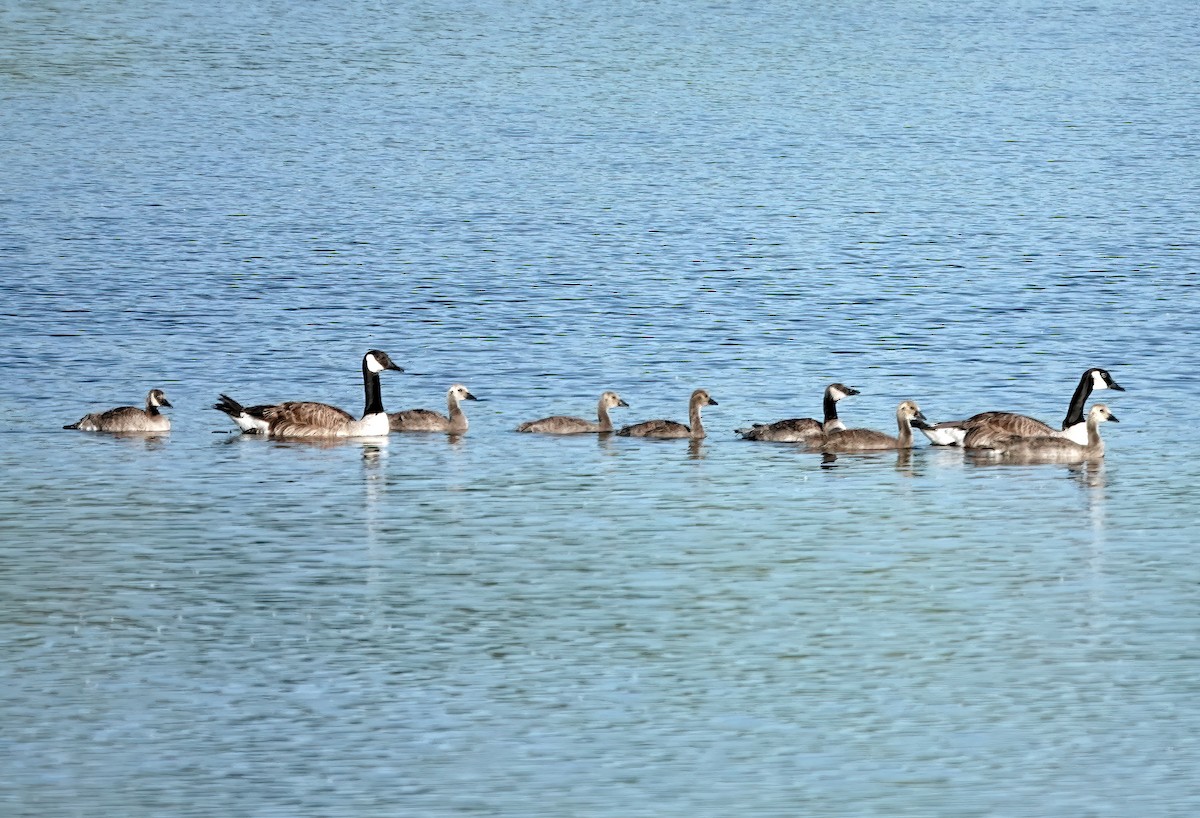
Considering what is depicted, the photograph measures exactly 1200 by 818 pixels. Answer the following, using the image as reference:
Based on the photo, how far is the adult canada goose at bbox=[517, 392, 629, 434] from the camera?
96.5ft

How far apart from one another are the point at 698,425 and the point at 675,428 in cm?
31

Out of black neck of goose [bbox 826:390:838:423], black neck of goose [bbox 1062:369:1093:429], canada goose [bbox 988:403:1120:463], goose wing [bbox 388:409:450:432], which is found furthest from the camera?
goose wing [bbox 388:409:450:432]

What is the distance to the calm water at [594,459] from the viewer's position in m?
15.8

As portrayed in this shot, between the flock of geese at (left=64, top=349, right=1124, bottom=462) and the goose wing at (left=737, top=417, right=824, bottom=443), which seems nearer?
the flock of geese at (left=64, top=349, right=1124, bottom=462)

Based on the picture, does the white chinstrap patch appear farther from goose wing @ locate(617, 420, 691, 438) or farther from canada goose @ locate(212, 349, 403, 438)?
goose wing @ locate(617, 420, 691, 438)

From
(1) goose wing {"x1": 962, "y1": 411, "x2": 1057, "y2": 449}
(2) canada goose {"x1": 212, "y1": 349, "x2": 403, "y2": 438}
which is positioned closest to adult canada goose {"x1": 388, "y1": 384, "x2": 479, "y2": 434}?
(2) canada goose {"x1": 212, "y1": 349, "x2": 403, "y2": 438}

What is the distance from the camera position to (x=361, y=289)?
43656 millimetres

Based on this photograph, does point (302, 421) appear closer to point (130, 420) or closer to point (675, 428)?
point (130, 420)

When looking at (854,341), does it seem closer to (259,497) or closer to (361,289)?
(361,289)

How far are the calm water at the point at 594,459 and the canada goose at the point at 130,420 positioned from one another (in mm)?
457

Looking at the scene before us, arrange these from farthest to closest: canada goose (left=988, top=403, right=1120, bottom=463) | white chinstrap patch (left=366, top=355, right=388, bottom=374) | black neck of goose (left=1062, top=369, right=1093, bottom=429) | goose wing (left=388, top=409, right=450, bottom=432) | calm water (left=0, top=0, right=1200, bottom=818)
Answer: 1. white chinstrap patch (left=366, top=355, right=388, bottom=374)
2. goose wing (left=388, top=409, right=450, bottom=432)
3. black neck of goose (left=1062, top=369, right=1093, bottom=429)
4. canada goose (left=988, top=403, right=1120, bottom=463)
5. calm water (left=0, top=0, right=1200, bottom=818)

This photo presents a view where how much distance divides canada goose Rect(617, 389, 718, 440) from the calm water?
0.45 m

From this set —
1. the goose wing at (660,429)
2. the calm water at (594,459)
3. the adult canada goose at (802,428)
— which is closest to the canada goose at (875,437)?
the adult canada goose at (802,428)

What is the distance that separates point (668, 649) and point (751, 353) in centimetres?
1890
